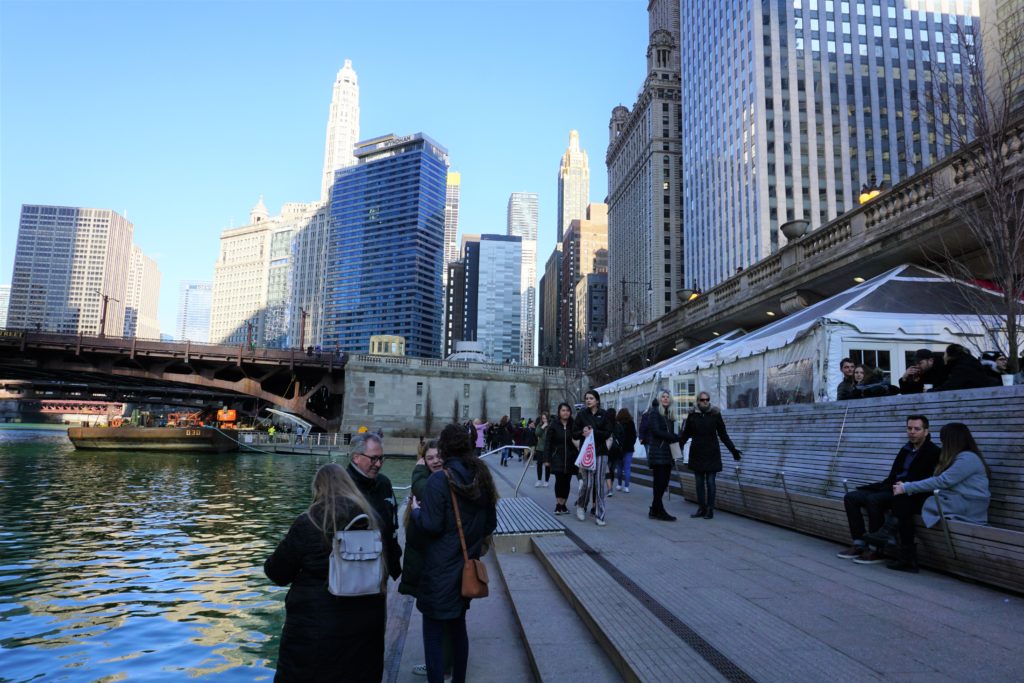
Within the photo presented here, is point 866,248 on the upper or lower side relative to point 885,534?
upper

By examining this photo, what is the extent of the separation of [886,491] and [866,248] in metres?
10.4

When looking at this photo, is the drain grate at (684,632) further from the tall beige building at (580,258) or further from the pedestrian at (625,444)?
the tall beige building at (580,258)

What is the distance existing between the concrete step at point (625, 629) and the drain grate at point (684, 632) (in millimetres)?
36

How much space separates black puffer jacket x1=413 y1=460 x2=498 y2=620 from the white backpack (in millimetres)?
682

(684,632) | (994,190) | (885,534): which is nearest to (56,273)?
(994,190)

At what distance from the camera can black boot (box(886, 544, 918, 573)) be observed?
5.79 m

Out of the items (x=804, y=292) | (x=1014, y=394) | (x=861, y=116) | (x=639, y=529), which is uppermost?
(x=861, y=116)

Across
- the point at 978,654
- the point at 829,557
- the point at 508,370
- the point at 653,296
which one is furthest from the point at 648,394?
the point at 653,296

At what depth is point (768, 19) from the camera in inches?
2995

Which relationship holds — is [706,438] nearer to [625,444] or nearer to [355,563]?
[625,444]

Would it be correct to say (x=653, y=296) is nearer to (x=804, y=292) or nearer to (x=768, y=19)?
(x=768, y=19)

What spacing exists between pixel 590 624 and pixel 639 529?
159 inches

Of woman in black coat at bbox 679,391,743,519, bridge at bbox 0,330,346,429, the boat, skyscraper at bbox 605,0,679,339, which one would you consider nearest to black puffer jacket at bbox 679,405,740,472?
woman in black coat at bbox 679,391,743,519

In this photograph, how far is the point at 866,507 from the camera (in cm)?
619
